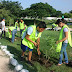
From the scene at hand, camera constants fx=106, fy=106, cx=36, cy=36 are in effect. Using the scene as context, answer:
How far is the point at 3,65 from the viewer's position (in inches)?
138

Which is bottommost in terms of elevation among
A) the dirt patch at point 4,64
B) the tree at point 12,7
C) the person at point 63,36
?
the dirt patch at point 4,64

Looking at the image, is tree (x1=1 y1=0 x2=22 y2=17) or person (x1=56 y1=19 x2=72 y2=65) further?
tree (x1=1 y1=0 x2=22 y2=17)

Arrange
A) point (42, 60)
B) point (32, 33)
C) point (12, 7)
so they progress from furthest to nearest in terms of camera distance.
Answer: point (12, 7) < point (42, 60) < point (32, 33)

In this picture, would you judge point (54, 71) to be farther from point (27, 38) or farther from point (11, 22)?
point (11, 22)

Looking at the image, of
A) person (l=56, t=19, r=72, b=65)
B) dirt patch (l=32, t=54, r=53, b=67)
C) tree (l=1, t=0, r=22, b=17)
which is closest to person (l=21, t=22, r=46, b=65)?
dirt patch (l=32, t=54, r=53, b=67)

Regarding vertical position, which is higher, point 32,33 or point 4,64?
point 32,33

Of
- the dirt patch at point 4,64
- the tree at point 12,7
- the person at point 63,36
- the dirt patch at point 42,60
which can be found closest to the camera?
the person at point 63,36

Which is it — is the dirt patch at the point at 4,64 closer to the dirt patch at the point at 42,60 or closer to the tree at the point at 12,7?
the dirt patch at the point at 42,60

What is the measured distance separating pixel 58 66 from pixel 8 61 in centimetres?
176

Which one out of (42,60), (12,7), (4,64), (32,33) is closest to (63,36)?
(32,33)

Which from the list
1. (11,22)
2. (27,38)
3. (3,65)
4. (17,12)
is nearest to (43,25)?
(27,38)

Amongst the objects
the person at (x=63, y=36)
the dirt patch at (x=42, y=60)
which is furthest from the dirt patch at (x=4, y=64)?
the person at (x=63, y=36)

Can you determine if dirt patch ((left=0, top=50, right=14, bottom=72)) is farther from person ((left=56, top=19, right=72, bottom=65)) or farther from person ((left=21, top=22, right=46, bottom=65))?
person ((left=56, top=19, right=72, bottom=65))

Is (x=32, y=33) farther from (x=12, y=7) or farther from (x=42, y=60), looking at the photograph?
(x=12, y=7)
